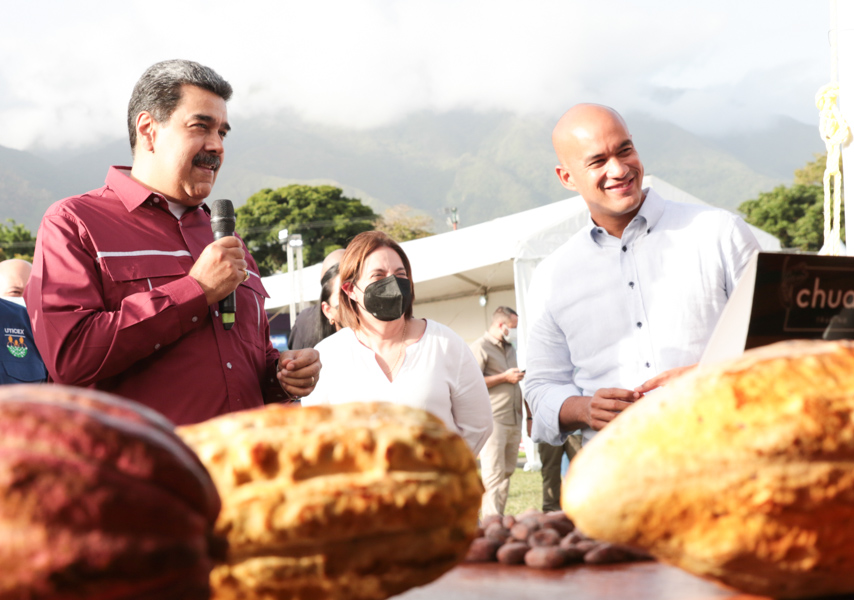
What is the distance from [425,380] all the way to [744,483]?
8.63 ft

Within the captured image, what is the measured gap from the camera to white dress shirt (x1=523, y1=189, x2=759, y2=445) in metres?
2.47

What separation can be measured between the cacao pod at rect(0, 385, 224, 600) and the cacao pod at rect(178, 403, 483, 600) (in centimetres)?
7

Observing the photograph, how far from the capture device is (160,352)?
7.09 ft

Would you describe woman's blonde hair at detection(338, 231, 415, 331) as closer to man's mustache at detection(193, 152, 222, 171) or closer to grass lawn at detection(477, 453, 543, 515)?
man's mustache at detection(193, 152, 222, 171)

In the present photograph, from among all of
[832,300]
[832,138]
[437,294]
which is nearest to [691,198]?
[437,294]

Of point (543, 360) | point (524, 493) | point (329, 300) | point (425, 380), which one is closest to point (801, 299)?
point (543, 360)

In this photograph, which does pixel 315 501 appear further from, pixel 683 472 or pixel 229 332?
pixel 229 332

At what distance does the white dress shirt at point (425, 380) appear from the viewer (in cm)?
318

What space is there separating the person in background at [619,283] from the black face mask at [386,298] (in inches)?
27.7

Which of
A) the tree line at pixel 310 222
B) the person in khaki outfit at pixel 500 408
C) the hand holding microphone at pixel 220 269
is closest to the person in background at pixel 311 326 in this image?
the hand holding microphone at pixel 220 269

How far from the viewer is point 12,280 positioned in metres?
5.62

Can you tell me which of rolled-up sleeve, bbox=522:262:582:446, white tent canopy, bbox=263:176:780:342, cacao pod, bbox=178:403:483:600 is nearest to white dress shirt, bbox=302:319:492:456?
rolled-up sleeve, bbox=522:262:582:446

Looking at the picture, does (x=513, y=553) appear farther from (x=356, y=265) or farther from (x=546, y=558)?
(x=356, y=265)

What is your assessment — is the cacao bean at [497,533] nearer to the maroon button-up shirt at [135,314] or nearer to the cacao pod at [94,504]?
the cacao pod at [94,504]
